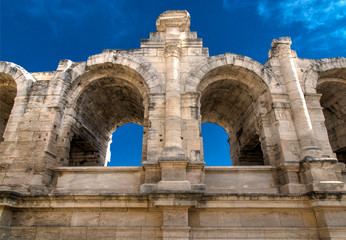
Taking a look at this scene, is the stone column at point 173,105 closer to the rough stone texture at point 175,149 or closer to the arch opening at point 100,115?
the rough stone texture at point 175,149

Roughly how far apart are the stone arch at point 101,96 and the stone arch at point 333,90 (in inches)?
209

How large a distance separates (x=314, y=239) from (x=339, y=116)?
20.7 feet

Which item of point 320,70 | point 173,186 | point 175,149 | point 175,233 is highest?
point 320,70

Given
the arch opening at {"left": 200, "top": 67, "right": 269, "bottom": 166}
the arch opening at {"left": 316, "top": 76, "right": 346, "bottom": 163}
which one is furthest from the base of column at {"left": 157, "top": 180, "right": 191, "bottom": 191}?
the arch opening at {"left": 316, "top": 76, "right": 346, "bottom": 163}

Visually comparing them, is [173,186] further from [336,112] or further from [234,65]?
[336,112]

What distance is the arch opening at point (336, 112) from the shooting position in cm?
922

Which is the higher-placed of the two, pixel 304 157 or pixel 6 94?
pixel 6 94

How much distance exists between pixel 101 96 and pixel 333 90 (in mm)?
9057

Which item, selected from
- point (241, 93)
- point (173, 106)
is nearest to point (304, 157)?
point (241, 93)

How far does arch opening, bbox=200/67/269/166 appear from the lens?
8336 mm

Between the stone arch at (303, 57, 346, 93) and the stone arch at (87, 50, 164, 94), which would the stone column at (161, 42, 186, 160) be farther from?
the stone arch at (303, 57, 346, 93)

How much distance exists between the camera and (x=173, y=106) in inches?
274

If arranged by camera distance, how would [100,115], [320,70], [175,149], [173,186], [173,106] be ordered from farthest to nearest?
[100,115]
[320,70]
[173,106]
[175,149]
[173,186]

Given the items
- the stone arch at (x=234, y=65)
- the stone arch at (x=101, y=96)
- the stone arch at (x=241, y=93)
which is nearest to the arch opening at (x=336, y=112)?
the stone arch at (x=234, y=65)
